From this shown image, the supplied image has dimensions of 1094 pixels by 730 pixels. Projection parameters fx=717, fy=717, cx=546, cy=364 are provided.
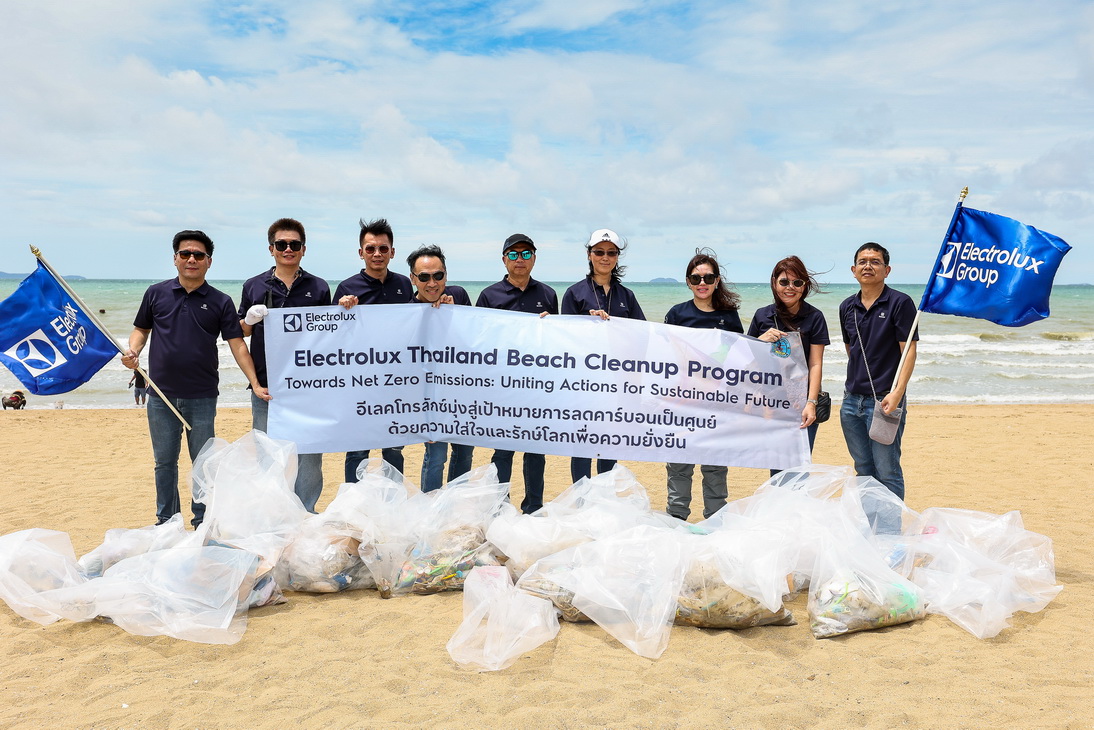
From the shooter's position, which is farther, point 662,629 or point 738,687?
point 662,629

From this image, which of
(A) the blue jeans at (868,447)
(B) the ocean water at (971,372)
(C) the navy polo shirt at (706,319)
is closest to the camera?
(A) the blue jeans at (868,447)

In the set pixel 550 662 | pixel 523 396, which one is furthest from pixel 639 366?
pixel 550 662

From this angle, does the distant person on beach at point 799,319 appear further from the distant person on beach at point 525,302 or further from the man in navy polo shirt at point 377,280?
the man in navy polo shirt at point 377,280

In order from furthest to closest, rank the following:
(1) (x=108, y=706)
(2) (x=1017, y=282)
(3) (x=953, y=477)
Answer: (3) (x=953, y=477)
(2) (x=1017, y=282)
(1) (x=108, y=706)

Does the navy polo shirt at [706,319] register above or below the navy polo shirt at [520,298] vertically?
below

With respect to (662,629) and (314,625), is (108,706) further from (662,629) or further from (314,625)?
(662,629)

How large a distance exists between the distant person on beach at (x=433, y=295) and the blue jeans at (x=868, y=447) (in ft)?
7.62

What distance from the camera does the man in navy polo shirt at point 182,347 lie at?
13.8 ft

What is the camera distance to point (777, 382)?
A: 446 cm

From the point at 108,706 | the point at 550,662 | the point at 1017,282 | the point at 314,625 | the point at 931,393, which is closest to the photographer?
the point at 108,706

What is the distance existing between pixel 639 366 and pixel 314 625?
236cm

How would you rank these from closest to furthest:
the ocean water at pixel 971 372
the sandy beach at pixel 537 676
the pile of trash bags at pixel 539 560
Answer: the sandy beach at pixel 537 676
the pile of trash bags at pixel 539 560
the ocean water at pixel 971 372

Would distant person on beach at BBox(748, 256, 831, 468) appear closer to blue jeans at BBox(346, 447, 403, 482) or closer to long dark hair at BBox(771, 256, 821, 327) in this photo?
long dark hair at BBox(771, 256, 821, 327)

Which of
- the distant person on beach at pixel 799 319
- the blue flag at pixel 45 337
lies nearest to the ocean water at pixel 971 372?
the blue flag at pixel 45 337
